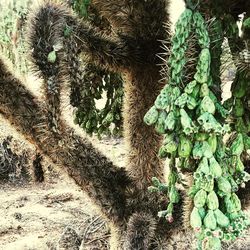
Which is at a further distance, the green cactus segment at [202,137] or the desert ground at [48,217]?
the desert ground at [48,217]

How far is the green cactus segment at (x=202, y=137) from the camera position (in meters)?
1.95

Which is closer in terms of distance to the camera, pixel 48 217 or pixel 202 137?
pixel 202 137

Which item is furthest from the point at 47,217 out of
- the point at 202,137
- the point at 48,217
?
the point at 202,137

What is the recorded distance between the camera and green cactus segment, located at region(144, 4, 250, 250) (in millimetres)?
1949

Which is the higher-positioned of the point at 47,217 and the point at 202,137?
the point at 47,217

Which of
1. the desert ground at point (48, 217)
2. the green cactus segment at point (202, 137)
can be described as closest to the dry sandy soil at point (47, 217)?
the desert ground at point (48, 217)

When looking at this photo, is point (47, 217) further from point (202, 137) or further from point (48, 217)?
point (202, 137)

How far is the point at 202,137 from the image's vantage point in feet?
6.50

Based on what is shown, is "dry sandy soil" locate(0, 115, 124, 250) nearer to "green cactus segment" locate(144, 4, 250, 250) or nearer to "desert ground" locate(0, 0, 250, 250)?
"desert ground" locate(0, 0, 250, 250)

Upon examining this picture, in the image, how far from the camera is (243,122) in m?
2.20

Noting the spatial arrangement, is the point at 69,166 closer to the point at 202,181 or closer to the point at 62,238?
the point at 202,181

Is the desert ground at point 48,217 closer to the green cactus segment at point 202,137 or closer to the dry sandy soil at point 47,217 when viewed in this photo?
the dry sandy soil at point 47,217

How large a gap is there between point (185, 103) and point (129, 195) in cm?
150

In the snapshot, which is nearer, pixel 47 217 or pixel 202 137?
pixel 202 137
